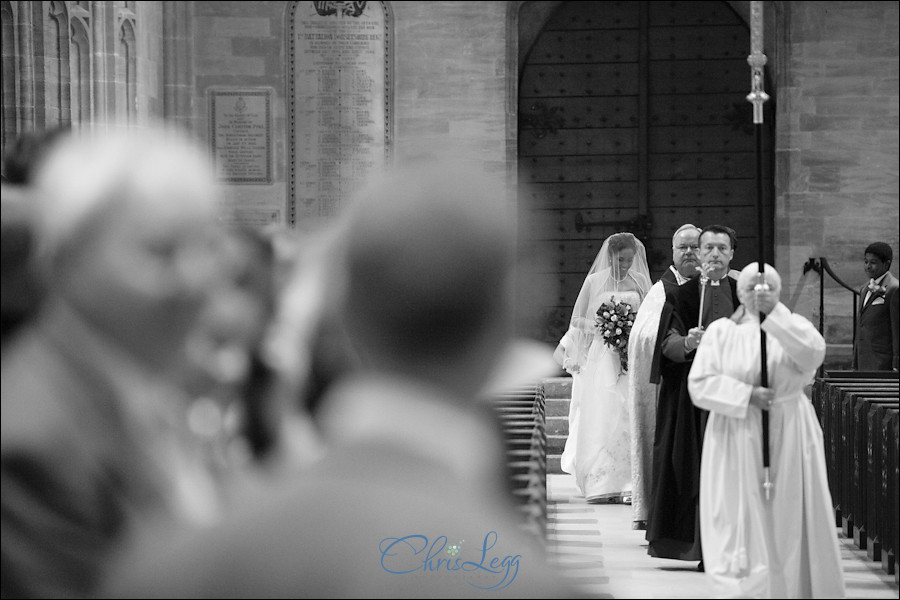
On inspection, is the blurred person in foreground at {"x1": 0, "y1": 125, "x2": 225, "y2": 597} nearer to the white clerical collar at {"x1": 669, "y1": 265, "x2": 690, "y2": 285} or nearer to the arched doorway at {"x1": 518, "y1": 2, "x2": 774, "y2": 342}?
the white clerical collar at {"x1": 669, "y1": 265, "x2": 690, "y2": 285}

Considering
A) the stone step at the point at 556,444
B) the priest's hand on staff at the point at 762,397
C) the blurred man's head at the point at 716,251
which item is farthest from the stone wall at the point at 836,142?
the priest's hand on staff at the point at 762,397

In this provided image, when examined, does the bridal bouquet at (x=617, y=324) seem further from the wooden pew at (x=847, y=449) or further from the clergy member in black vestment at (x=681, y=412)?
the clergy member in black vestment at (x=681, y=412)

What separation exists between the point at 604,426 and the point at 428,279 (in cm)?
872

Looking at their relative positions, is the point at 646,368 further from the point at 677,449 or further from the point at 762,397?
the point at 762,397

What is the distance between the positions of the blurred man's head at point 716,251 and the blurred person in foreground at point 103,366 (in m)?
4.82

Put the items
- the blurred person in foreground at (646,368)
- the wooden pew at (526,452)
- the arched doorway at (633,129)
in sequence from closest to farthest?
the wooden pew at (526,452) < the blurred person in foreground at (646,368) < the arched doorway at (633,129)

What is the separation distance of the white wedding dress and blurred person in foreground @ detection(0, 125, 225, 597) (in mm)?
7259

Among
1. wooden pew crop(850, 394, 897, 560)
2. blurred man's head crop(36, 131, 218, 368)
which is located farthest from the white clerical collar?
blurred man's head crop(36, 131, 218, 368)

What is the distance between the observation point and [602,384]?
10250 millimetres

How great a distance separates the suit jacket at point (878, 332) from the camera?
11.4 m

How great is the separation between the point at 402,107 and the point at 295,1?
5.31 feet

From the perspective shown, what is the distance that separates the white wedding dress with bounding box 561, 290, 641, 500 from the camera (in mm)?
10117

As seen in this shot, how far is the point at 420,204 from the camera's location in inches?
62.5

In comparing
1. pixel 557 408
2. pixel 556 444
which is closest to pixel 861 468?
pixel 556 444
